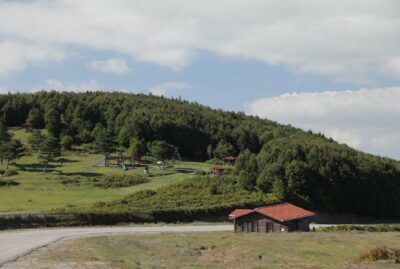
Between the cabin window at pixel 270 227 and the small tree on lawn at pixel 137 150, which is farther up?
the small tree on lawn at pixel 137 150

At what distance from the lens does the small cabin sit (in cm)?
7044

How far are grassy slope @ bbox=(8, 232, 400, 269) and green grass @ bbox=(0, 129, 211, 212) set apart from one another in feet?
102

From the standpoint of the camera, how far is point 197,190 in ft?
322

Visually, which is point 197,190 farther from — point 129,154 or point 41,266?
point 41,266

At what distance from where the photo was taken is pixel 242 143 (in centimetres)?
16525

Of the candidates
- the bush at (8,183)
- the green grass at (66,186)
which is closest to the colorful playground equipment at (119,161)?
the green grass at (66,186)

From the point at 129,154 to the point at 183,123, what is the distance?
132 feet

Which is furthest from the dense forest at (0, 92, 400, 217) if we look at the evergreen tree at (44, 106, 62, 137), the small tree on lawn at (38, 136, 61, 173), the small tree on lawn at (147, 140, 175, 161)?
the small tree on lawn at (38, 136, 61, 173)

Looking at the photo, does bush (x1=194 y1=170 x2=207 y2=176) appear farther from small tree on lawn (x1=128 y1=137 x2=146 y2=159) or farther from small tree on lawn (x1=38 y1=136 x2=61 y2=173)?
small tree on lawn (x1=38 y1=136 x2=61 y2=173)

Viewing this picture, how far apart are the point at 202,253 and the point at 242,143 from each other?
123 metres

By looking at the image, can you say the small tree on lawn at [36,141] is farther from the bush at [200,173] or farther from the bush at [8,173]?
the bush at [200,173]

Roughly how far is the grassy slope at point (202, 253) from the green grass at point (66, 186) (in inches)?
1222

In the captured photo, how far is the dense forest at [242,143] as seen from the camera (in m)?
106

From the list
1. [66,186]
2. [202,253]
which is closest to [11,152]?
[66,186]
